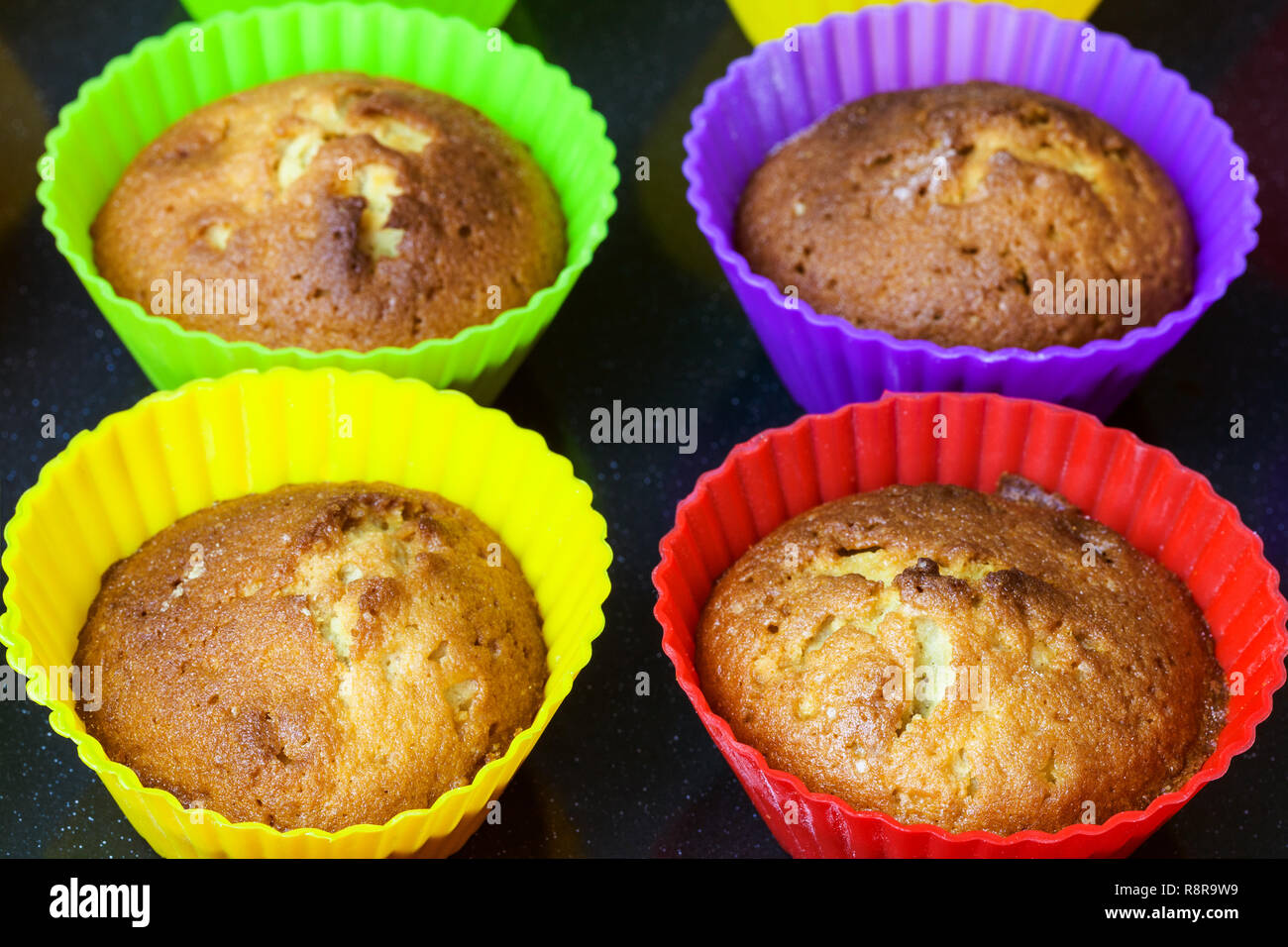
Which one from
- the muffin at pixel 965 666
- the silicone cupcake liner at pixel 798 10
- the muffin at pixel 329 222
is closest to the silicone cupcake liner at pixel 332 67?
the muffin at pixel 329 222

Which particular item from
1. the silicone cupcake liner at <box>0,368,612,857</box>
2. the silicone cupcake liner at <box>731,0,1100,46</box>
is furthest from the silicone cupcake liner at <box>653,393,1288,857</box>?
the silicone cupcake liner at <box>731,0,1100,46</box>

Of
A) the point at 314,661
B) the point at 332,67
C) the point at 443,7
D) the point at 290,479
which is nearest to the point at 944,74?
the point at 443,7

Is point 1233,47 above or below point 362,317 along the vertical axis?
above

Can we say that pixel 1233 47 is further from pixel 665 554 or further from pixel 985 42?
pixel 665 554

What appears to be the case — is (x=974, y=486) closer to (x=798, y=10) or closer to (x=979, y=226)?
(x=979, y=226)

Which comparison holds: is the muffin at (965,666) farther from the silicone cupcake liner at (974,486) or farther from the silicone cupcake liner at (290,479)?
the silicone cupcake liner at (290,479)

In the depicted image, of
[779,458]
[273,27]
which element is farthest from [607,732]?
[273,27]
